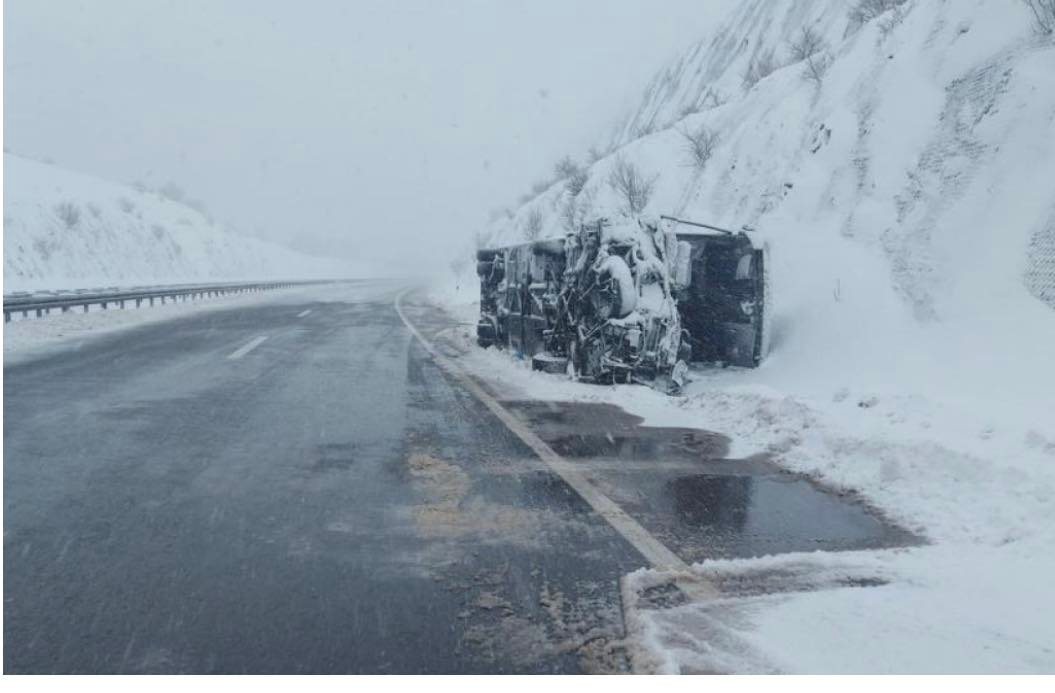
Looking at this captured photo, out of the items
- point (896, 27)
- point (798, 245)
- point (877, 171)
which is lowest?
point (798, 245)

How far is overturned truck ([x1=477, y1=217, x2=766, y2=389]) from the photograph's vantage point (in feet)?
32.3

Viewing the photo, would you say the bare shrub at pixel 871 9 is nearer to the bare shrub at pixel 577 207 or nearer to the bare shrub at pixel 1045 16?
the bare shrub at pixel 1045 16

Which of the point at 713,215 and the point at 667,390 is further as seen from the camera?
the point at 713,215

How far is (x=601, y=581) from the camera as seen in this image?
3779 mm

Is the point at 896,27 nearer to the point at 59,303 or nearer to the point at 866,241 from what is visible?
the point at 866,241

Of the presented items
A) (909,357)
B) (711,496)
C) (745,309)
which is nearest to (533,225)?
(745,309)

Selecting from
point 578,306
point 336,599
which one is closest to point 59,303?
point 578,306

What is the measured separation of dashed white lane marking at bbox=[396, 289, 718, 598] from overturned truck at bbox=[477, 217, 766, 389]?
1936mm

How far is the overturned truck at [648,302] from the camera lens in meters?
9.85

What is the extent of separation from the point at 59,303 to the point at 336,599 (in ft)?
69.9

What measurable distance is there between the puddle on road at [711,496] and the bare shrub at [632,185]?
21334 mm

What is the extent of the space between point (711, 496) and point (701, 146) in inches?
922

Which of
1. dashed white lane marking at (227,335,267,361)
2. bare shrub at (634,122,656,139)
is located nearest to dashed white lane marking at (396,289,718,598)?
dashed white lane marking at (227,335,267,361)

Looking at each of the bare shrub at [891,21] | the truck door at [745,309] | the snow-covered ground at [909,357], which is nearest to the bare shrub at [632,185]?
the snow-covered ground at [909,357]
